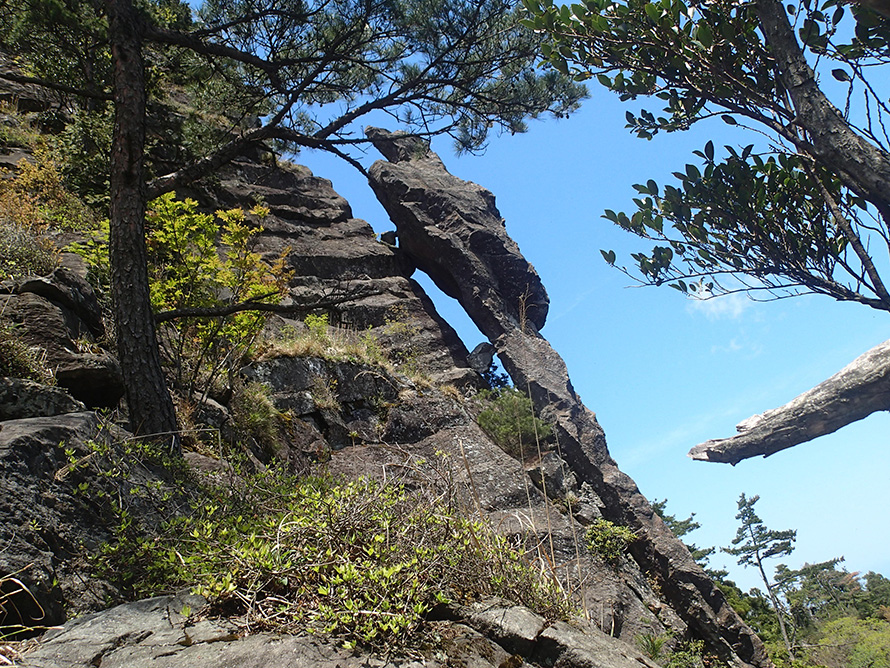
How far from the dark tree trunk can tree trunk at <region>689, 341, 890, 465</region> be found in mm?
24032

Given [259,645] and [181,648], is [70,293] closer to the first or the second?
[181,648]

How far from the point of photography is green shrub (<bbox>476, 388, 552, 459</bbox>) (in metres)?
12.5

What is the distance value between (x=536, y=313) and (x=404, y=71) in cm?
1301

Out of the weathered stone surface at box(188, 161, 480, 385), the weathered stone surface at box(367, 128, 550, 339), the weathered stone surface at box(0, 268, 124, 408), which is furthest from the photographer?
the weathered stone surface at box(367, 128, 550, 339)

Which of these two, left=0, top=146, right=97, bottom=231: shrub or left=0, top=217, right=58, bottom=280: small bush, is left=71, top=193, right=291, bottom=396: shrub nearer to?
left=0, top=217, right=58, bottom=280: small bush

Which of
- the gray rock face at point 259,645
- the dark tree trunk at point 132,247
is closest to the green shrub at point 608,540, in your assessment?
the dark tree trunk at point 132,247

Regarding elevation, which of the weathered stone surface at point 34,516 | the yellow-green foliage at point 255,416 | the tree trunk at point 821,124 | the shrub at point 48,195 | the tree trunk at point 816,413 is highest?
the shrub at point 48,195

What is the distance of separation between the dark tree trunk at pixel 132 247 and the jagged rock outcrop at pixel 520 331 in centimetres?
916

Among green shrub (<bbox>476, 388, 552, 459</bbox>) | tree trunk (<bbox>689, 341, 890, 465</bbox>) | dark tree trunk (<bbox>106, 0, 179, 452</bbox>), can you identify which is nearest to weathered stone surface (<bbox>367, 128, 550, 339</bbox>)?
green shrub (<bbox>476, 388, 552, 459</bbox>)

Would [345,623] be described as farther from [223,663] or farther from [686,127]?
[686,127]

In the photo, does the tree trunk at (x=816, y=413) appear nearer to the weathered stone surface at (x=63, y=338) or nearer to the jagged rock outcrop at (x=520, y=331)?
the jagged rock outcrop at (x=520, y=331)

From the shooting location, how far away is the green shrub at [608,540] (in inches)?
450

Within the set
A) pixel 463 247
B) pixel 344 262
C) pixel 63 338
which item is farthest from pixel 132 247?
pixel 463 247

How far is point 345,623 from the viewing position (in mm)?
2131
